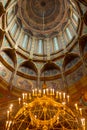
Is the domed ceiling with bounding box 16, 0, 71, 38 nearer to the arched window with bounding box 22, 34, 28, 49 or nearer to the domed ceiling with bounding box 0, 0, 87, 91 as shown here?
the domed ceiling with bounding box 0, 0, 87, 91

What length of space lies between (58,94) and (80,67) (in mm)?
6768

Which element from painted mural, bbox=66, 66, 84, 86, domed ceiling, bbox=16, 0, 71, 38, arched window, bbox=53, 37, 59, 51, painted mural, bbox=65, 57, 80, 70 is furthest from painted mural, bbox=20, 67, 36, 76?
domed ceiling, bbox=16, 0, 71, 38

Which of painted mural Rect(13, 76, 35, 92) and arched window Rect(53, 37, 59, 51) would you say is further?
arched window Rect(53, 37, 59, 51)

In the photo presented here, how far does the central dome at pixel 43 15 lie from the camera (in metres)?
23.2

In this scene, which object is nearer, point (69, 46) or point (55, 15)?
point (69, 46)

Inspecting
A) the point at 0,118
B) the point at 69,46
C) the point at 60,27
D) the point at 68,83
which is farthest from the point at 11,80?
the point at 60,27

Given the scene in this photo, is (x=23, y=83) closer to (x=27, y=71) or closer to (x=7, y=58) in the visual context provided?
(x=27, y=71)

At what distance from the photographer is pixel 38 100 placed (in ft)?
40.6

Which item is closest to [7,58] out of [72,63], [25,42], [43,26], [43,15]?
[25,42]

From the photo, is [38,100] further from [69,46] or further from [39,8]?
[39,8]

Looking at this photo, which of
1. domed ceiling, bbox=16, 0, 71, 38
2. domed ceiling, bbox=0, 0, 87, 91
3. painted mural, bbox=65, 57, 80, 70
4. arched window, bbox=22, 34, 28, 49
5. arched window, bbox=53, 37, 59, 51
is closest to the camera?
domed ceiling, bbox=0, 0, 87, 91

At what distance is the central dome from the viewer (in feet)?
76.3

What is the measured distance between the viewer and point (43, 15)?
2450 cm

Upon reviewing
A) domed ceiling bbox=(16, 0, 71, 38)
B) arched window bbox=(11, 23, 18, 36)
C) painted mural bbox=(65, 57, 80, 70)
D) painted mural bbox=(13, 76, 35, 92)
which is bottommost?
painted mural bbox=(13, 76, 35, 92)
